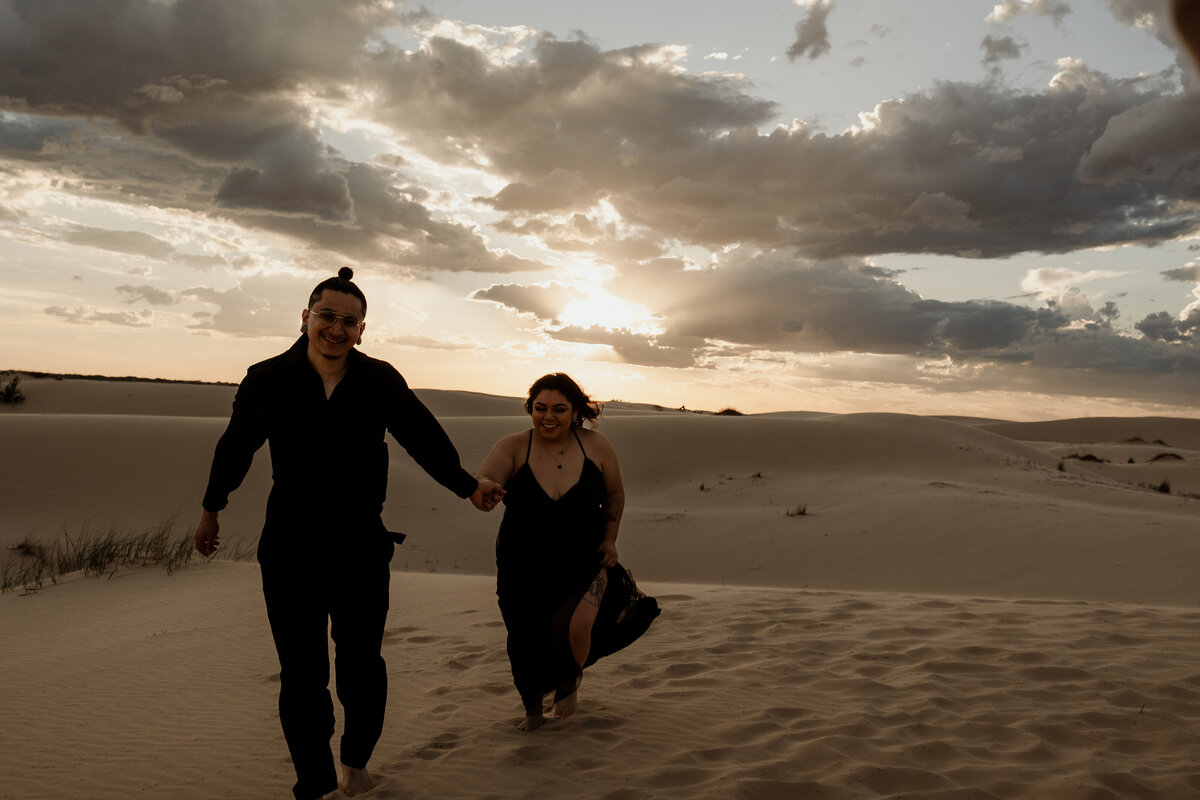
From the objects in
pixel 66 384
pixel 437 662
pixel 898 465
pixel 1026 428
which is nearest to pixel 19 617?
pixel 437 662

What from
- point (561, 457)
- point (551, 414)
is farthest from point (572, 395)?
point (561, 457)

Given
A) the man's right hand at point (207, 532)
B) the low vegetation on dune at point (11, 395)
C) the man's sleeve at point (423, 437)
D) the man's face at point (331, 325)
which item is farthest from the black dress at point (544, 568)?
the low vegetation on dune at point (11, 395)

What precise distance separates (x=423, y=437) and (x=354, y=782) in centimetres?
157

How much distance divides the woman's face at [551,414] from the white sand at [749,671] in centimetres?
161

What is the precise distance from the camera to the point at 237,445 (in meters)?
3.88

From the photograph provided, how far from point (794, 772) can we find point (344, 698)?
2087 millimetres

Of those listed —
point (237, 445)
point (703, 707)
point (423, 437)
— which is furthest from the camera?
point (703, 707)

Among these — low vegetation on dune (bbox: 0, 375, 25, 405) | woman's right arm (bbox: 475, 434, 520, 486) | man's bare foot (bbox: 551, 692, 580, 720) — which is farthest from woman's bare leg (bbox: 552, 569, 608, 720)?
low vegetation on dune (bbox: 0, 375, 25, 405)

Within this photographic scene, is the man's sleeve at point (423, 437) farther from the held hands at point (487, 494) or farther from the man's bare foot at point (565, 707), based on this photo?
the man's bare foot at point (565, 707)

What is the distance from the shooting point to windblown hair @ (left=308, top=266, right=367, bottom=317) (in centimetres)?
378

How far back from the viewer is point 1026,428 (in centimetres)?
5744

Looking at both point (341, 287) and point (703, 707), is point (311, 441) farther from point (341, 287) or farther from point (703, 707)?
point (703, 707)

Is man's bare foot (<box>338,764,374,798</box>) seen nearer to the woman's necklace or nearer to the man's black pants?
the man's black pants

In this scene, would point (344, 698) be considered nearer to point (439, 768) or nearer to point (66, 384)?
point (439, 768)
